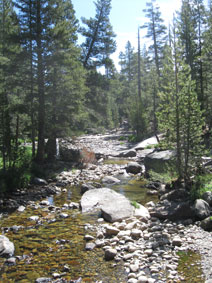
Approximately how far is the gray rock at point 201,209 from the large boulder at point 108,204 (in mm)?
2165

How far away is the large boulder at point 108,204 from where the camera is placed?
8636 mm

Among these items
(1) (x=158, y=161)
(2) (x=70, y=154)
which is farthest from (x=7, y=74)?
(1) (x=158, y=161)

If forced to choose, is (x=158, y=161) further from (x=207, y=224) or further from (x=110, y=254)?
(x=110, y=254)

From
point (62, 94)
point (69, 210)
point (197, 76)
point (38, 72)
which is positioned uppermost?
point (197, 76)

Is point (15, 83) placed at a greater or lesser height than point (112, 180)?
greater

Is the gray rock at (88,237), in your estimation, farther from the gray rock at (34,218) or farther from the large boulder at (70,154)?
the large boulder at (70,154)

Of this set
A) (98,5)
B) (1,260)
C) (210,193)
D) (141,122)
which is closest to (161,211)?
(210,193)

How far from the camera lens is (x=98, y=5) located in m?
24.6

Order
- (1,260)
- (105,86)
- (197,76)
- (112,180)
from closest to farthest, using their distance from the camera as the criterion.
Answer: (1,260) → (112,180) → (105,86) → (197,76)

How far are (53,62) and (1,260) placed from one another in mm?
12612

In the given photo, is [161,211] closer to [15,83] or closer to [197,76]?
[15,83]

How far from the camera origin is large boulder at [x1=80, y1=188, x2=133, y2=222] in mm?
8636

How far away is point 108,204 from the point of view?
9.40 meters

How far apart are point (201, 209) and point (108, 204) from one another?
126 inches
